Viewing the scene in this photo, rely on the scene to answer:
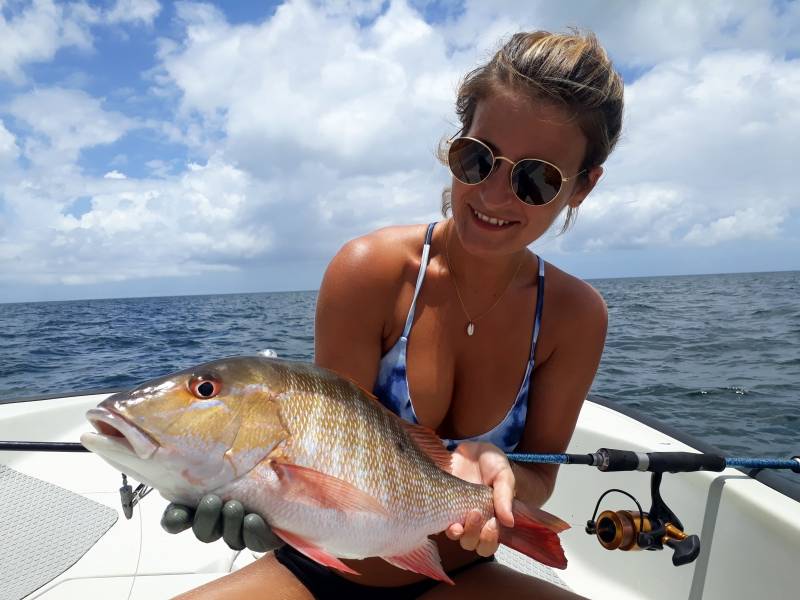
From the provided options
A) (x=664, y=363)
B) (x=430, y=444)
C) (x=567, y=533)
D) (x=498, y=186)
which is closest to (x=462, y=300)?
(x=498, y=186)

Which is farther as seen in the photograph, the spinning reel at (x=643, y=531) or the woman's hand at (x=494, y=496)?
the spinning reel at (x=643, y=531)

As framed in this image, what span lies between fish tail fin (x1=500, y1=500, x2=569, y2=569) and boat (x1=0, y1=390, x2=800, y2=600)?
1.10m

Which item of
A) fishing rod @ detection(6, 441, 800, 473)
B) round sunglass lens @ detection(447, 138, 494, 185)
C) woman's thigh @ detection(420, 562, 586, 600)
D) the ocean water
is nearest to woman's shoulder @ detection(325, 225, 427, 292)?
round sunglass lens @ detection(447, 138, 494, 185)

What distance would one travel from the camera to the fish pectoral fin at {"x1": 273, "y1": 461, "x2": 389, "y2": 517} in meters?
1.46

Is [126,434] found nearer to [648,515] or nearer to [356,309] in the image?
[356,309]

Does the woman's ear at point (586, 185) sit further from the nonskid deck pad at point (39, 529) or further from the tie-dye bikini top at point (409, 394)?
the nonskid deck pad at point (39, 529)

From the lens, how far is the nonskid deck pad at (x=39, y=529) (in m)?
2.98

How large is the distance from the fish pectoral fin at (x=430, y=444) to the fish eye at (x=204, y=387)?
0.63 metres

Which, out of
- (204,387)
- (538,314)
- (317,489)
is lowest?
(317,489)

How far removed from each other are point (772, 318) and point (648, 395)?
1259cm

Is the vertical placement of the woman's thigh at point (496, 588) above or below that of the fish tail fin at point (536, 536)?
below

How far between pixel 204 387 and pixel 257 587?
0.96 metres

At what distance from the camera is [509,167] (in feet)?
6.21

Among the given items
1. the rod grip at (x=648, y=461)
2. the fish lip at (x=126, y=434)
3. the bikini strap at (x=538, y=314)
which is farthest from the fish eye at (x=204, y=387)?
the rod grip at (x=648, y=461)
